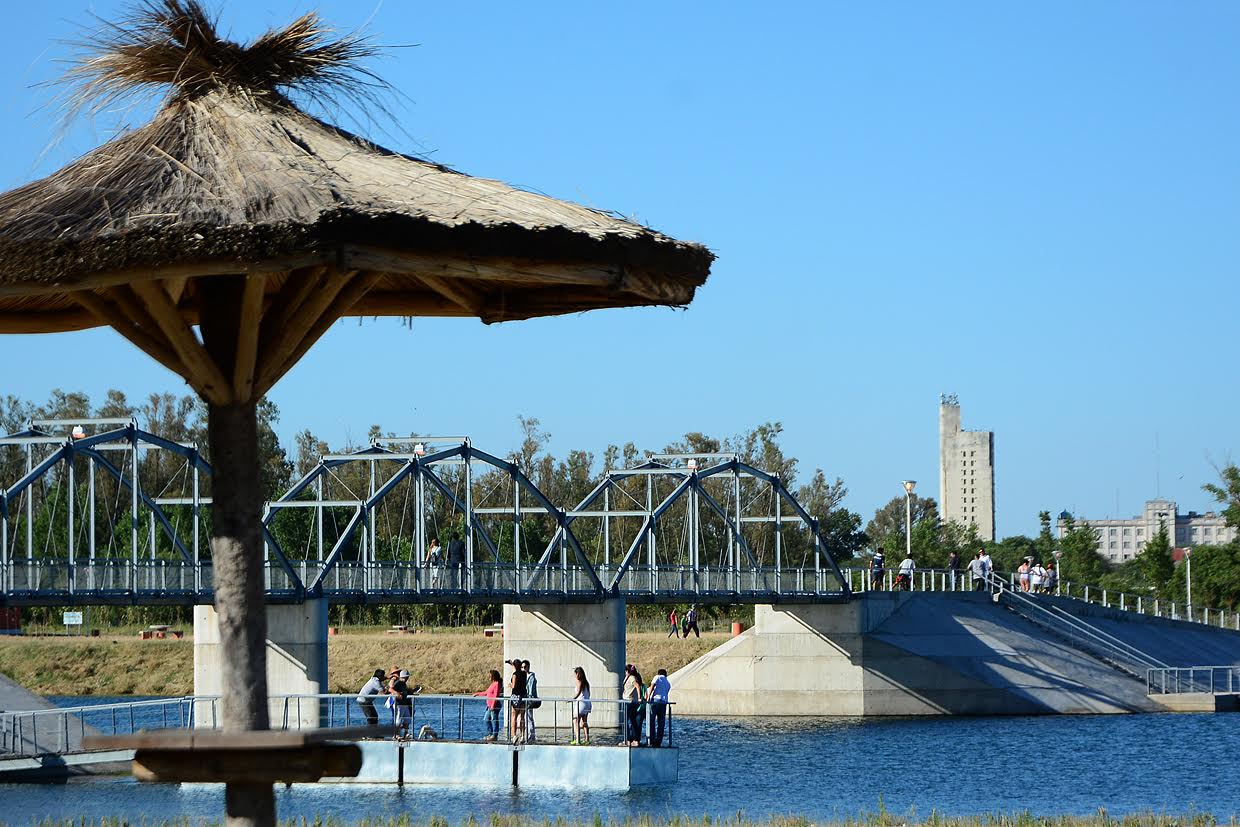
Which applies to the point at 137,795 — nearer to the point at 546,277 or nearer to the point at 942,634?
the point at 546,277

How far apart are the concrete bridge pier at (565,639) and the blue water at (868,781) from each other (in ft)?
12.6

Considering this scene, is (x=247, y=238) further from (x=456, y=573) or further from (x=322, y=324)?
(x=456, y=573)

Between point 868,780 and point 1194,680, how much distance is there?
3121cm

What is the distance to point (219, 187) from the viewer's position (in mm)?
11406

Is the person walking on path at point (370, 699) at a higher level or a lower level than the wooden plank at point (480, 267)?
lower

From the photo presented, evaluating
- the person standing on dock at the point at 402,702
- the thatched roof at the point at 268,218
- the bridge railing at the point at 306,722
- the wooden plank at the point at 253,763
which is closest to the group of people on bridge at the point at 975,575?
the bridge railing at the point at 306,722

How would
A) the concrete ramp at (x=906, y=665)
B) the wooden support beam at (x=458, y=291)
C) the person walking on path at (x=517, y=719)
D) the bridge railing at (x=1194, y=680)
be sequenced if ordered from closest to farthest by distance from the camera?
the wooden support beam at (x=458, y=291)
the person walking on path at (x=517, y=719)
the concrete ramp at (x=906, y=665)
the bridge railing at (x=1194, y=680)

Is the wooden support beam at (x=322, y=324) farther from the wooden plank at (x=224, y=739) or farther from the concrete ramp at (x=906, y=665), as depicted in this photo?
the concrete ramp at (x=906, y=665)

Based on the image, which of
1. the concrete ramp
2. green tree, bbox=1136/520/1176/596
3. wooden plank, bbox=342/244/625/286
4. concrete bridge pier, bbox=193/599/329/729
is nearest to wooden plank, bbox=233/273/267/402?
wooden plank, bbox=342/244/625/286

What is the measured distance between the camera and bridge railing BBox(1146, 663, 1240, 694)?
64.7 metres

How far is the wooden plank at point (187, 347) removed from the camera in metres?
11.6

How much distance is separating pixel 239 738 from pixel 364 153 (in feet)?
14.3

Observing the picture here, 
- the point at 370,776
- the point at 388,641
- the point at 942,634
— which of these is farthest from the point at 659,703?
the point at 388,641

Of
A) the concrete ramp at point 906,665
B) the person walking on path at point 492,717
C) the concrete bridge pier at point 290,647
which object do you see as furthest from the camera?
the concrete ramp at point 906,665
